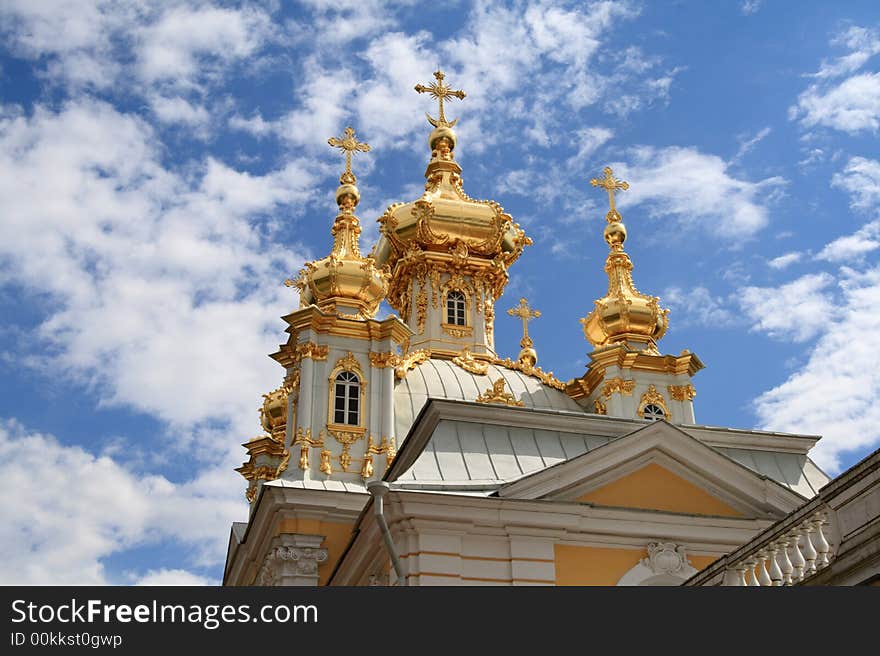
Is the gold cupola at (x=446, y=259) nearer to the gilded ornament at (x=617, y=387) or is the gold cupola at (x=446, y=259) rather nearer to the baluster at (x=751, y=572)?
the gilded ornament at (x=617, y=387)

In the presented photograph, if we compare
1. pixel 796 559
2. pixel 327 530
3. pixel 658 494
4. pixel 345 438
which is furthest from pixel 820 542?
pixel 345 438

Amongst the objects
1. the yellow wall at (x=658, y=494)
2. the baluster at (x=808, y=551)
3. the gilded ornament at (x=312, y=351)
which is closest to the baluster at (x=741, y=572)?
→ the baluster at (x=808, y=551)

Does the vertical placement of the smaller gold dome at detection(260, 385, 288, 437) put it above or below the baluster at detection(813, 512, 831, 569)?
above

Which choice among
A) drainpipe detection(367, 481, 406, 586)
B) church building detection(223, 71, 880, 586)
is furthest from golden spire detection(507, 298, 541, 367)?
drainpipe detection(367, 481, 406, 586)

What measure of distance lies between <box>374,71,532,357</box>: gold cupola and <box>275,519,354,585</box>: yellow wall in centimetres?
989

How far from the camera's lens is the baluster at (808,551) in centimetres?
1075

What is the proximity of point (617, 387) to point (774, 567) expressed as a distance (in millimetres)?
18503

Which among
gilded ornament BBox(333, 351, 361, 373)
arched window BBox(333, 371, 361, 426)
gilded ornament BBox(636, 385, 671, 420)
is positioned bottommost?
arched window BBox(333, 371, 361, 426)

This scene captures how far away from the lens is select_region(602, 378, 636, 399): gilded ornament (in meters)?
29.9

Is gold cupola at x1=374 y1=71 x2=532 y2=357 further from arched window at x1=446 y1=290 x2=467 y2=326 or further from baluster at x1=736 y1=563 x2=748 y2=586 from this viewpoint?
baluster at x1=736 y1=563 x2=748 y2=586

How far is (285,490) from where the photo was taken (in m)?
23.5
